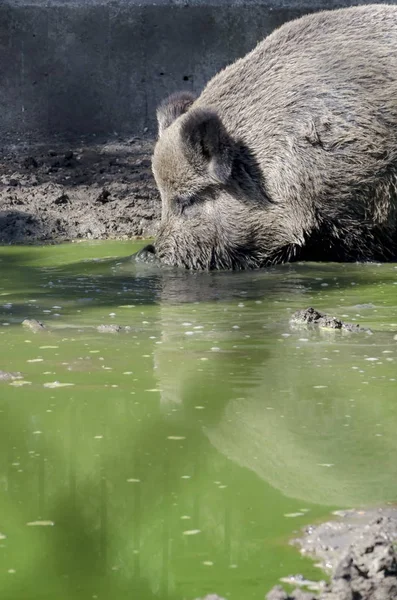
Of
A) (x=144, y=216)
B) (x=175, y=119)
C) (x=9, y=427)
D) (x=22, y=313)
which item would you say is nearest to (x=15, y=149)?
(x=144, y=216)

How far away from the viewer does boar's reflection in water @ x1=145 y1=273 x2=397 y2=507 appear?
360 cm

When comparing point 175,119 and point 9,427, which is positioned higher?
point 175,119

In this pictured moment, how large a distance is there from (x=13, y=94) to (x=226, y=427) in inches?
346

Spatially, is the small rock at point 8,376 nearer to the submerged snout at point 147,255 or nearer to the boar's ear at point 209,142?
the submerged snout at point 147,255

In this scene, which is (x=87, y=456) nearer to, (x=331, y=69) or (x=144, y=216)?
(x=331, y=69)

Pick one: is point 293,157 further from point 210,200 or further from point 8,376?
point 8,376

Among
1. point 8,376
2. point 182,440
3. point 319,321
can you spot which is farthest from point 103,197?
point 182,440

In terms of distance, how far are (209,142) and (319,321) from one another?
9.87ft

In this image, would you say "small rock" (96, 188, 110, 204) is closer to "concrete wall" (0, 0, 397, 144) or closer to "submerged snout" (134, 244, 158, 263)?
"submerged snout" (134, 244, 158, 263)

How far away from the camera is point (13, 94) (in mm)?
12242

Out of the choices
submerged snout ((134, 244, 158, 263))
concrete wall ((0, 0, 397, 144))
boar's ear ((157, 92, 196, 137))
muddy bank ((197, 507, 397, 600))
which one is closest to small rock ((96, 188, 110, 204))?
boar's ear ((157, 92, 196, 137))

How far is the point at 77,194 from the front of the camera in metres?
10.7

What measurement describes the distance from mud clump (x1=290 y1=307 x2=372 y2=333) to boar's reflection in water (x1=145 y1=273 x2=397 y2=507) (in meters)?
0.13

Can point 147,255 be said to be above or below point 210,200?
below
